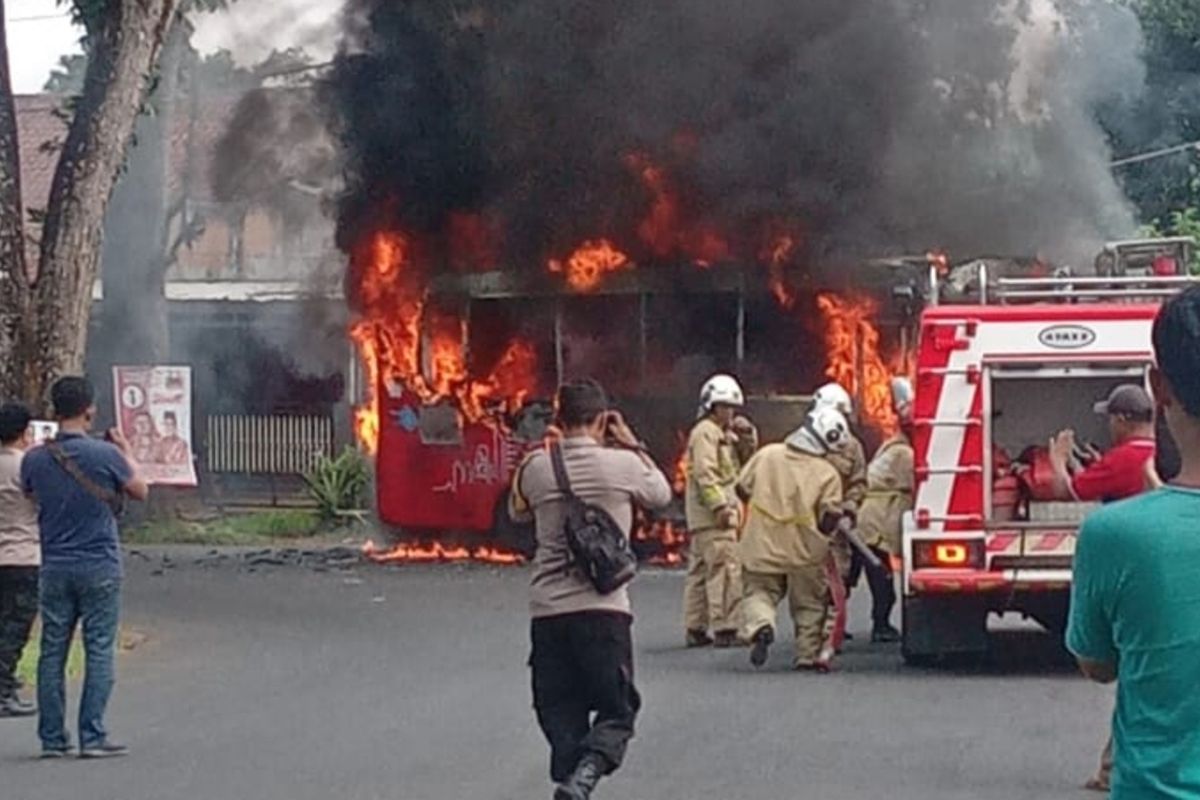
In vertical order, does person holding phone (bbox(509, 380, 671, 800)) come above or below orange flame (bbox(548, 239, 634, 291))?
below

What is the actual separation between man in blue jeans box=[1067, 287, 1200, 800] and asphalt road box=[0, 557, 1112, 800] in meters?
5.92

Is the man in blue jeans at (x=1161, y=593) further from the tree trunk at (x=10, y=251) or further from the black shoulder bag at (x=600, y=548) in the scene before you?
the tree trunk at (x=10, y=251)

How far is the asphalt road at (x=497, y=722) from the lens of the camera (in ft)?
33.8

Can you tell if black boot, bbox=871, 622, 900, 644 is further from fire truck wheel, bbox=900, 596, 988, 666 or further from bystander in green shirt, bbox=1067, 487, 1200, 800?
bystander in green shirt, bbox=1067, 487, 1200, 800

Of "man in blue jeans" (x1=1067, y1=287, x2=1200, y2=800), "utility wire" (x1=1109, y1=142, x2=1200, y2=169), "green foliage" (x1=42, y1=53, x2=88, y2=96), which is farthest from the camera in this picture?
"green foliage" (x1=42, y1=53, x2=88, y2=96)

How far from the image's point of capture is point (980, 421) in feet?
44.4

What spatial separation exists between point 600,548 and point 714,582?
22.5ft

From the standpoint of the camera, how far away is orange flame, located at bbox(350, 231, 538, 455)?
2423cm

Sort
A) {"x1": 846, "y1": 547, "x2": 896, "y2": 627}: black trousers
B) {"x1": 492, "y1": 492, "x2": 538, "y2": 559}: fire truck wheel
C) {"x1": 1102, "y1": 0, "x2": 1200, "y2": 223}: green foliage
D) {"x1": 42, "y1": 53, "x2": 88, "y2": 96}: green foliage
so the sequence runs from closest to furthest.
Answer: {"x1": 846, "y1": 547, "x2": 896, "y2": 627}: black trousers, {"x1": 492, "y1": 492, "x2": 538, "y2": 559}: fire truck wheel, {"x1": 1102, "y1": 0, "x2": 1200, "y2": 223}: green foliage, {"x1": 42, "y1": 53, "x2": 88, "y2": 96}: green foliage

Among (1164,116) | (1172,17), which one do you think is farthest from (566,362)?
(1164,116)

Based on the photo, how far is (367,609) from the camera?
1920cm

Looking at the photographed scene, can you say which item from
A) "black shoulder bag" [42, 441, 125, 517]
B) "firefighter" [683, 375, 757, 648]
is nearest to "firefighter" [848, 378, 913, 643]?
"firefighter" [683, 375, 757, 648]

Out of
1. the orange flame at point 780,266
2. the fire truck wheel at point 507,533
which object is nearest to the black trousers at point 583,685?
the fire truck wheel at point 507,533

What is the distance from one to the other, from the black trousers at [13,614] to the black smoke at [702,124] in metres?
12.9
